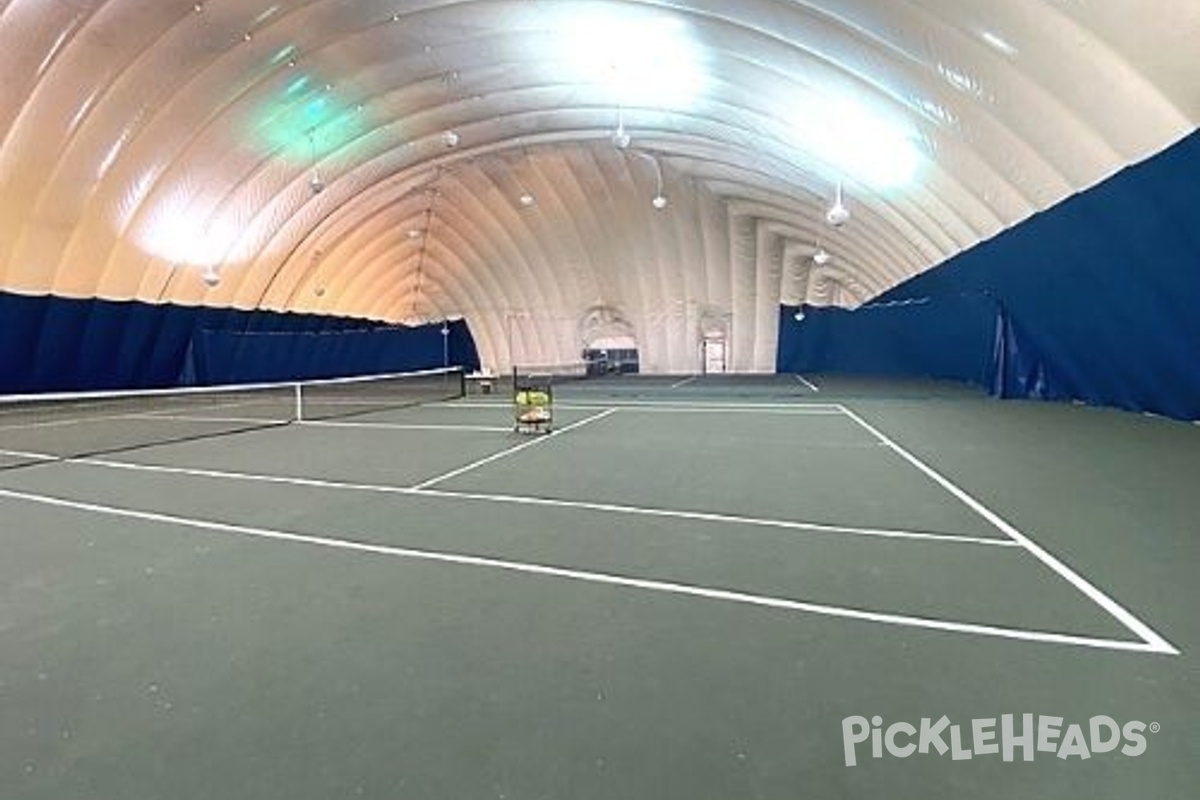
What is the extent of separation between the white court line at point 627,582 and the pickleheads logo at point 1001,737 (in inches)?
30.1

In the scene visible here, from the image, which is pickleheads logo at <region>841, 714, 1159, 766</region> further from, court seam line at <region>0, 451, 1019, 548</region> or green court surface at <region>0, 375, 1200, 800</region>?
court seam line at <region>0, 451, 1019, 548</region>

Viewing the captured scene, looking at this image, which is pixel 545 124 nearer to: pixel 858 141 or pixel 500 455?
pixel 858 141

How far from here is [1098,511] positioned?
5641 millimetres

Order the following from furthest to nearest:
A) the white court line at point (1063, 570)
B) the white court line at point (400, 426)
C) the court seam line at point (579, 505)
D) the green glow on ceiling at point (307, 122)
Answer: the green glow on ceiling at point (307, 122), the white court line at point (400, 426), the court seam line at point (579, 505), the white court line at point (1063, 570)

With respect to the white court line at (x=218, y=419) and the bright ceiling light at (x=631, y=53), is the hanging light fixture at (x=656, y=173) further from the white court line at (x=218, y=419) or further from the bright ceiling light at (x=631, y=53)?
the white court line at (x=218, y=419)

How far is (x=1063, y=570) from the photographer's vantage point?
4188 millimetres

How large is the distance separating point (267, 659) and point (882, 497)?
471 centimetres

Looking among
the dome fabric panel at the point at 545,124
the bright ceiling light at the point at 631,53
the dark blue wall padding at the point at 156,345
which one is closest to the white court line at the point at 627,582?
the dome fabric panel at the point at 545,124

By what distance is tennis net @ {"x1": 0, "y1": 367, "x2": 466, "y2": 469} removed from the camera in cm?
1073

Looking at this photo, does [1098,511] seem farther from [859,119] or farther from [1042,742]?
[859,119]

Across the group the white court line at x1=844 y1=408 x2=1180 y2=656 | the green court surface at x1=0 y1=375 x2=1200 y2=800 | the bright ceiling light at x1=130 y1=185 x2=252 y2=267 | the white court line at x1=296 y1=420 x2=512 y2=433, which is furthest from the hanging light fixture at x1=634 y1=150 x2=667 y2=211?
the green court surface at x1=0 y1=375 x2=1200 y2=800

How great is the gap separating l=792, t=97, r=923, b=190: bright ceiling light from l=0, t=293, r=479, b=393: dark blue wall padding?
18.0 meters

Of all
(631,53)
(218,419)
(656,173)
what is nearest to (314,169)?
(218,419)

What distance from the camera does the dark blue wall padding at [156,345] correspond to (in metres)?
19.8
